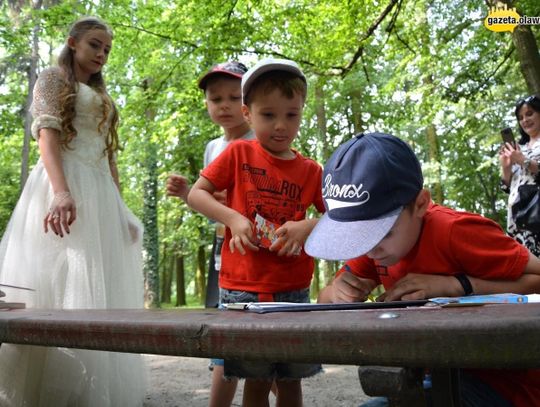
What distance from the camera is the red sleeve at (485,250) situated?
1380 millimetres

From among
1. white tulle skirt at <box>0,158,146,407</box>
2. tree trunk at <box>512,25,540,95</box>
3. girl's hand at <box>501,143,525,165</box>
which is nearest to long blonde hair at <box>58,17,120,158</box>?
white tulle skirt at <box>0,158,146,407</box>

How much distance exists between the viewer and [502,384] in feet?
4.29

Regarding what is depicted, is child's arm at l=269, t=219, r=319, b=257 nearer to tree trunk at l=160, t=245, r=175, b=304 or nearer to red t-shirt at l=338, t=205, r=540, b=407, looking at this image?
red t-shirt at l=338, t=205, r=540, b=407

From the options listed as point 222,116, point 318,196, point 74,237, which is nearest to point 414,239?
point 318,196

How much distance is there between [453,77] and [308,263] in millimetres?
8582

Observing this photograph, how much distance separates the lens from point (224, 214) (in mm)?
1935

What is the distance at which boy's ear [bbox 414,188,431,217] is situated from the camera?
4.72 ft

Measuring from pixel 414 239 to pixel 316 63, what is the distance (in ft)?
24.6

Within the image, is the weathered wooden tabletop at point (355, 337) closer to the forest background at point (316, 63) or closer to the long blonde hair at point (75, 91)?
the long blonde hair at point (75, 91)

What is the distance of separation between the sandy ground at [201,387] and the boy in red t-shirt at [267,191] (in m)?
→ 1.12

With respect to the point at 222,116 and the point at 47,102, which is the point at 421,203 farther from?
the point at 47,102

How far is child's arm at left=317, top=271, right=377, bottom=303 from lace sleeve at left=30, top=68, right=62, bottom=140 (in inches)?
70.1

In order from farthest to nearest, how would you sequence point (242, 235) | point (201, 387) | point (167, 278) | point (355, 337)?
1. point (167, 278)
2. point (201, 387)
3. point (242, 235)
4. point (355, 337)

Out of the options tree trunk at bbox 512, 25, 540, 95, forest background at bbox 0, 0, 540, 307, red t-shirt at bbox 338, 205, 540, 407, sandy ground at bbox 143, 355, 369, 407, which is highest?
forest background at bbox 0, 0, 540, 307
